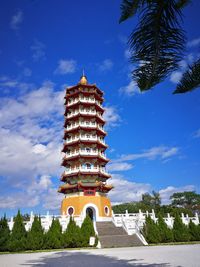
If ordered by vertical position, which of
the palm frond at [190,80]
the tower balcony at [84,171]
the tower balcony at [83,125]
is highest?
the tower balcony at [83,125]

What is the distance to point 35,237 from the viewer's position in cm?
2011

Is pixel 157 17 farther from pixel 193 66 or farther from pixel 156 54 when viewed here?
pixel 193 66

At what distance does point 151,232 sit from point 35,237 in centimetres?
976

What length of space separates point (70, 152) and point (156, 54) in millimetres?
31202

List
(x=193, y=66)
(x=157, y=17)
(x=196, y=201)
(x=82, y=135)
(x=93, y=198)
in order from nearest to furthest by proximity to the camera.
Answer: (x=157, y=17) < (x=193, y=66) < (x=93, y=198) < (x=82, y=135) < (x=196, y=201)

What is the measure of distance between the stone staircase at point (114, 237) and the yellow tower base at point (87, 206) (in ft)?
11.0

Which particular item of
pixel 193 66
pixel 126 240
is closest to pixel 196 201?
pixel 126 240

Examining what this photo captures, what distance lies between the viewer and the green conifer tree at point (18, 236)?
19075 mm

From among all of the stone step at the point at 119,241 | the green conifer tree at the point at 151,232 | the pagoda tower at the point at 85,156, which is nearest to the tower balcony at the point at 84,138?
the pagoda tower at the point at 85,156

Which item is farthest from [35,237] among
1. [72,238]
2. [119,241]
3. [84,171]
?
[84,171]

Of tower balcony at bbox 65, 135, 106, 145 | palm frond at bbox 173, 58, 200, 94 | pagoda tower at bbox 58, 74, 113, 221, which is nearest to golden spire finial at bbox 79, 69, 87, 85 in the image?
pagoda tower at bbox 58, 74, 113, 221

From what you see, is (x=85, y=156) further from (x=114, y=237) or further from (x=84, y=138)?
(x=114, y=237)

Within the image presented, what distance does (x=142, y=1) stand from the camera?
144 inches

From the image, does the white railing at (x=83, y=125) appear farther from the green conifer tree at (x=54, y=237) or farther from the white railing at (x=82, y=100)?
the green conifer tree at (x=54, y=237)
